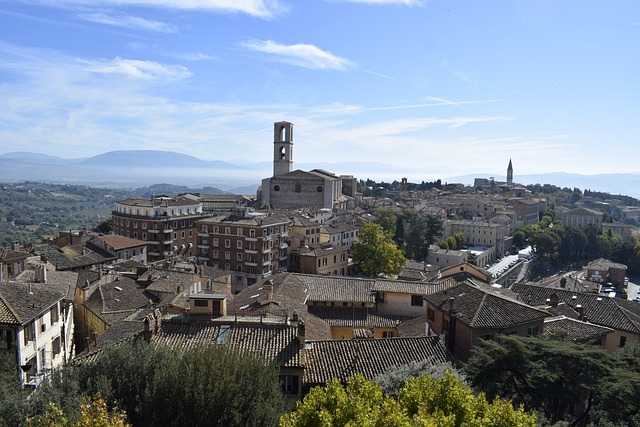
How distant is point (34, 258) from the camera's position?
37438mm

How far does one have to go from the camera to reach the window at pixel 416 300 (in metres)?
29.9

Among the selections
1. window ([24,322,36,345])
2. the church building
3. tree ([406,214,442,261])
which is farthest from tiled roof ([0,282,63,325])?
the church building

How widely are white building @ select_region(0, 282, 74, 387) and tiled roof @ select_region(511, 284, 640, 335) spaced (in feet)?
79.5

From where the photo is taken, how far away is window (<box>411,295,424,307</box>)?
2994cm

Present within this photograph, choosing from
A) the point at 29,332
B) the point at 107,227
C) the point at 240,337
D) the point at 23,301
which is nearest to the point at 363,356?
the point at 240,337

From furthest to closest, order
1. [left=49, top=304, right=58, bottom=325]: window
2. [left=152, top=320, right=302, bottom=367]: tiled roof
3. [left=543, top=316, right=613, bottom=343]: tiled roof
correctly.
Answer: [left=543, top=316, right=613, bottom=343]: tiled roof
[left=49, top=304, right=58, bottom=325]: window
[left=152, top=320, right=302, bottom=367]: tiled roof

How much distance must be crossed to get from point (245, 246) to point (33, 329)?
3245 centimetres

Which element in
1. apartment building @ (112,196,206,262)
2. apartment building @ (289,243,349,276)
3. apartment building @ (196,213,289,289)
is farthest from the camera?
apartment building @ (112,196,206,262)

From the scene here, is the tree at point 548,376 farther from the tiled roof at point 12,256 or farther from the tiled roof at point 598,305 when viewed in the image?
the tiled roof at point 12,256

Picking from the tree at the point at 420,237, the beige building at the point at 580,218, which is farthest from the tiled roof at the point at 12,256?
the beige building at the point at 580,218

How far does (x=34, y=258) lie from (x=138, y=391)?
92.7 feet

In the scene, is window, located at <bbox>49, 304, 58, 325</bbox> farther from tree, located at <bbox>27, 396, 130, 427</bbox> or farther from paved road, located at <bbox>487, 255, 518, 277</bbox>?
paved road, located at <bbox>487, 255, 518, 277</bbox>

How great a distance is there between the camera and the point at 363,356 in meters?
18.1

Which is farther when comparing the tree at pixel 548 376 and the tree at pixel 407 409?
the tree at pixel 548 376
